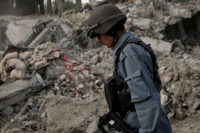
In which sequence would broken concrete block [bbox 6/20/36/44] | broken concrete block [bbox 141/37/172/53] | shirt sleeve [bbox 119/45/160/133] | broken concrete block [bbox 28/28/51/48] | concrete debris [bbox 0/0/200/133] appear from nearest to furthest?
1. shirt sleeve [bbox 119/45/160/133]
2. concrete debris [bbox 0/0/200/133]
3. broken concrete block [bbox 141/37/172/53]
4. broken concrete block [bbox 28/28/51/48]
5. broken concrete block [bbox 6/20/36/44]

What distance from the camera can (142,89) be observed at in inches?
46.9

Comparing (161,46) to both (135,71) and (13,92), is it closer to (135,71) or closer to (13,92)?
(13,92)

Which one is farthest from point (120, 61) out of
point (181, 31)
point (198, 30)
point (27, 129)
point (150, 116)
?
point (198, 30)

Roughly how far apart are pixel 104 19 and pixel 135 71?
407 millimetres

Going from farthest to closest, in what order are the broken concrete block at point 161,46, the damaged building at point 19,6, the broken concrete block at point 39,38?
the damaged building at point 19,6 < the broken concrete block at point 39,38 < the broken concrete block at point 161,46

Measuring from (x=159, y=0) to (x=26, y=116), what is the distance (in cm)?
738

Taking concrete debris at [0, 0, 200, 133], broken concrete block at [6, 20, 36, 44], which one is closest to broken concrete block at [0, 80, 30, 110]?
concrete debris at [0, 0, 200, 133]

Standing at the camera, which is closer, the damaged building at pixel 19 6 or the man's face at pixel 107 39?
the man's face at pixel 107 39

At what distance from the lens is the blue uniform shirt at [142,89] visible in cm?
119

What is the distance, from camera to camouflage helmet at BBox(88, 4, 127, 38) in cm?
134

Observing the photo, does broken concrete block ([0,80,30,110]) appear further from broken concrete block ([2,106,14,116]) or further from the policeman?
the policeman

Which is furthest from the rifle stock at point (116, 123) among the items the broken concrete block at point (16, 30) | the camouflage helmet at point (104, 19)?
the broken concrete block at point (16, 30)

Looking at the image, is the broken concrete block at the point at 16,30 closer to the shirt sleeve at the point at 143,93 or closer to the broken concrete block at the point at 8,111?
the broken concrete block at the point at 8,111

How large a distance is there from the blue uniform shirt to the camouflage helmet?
0.60ft
